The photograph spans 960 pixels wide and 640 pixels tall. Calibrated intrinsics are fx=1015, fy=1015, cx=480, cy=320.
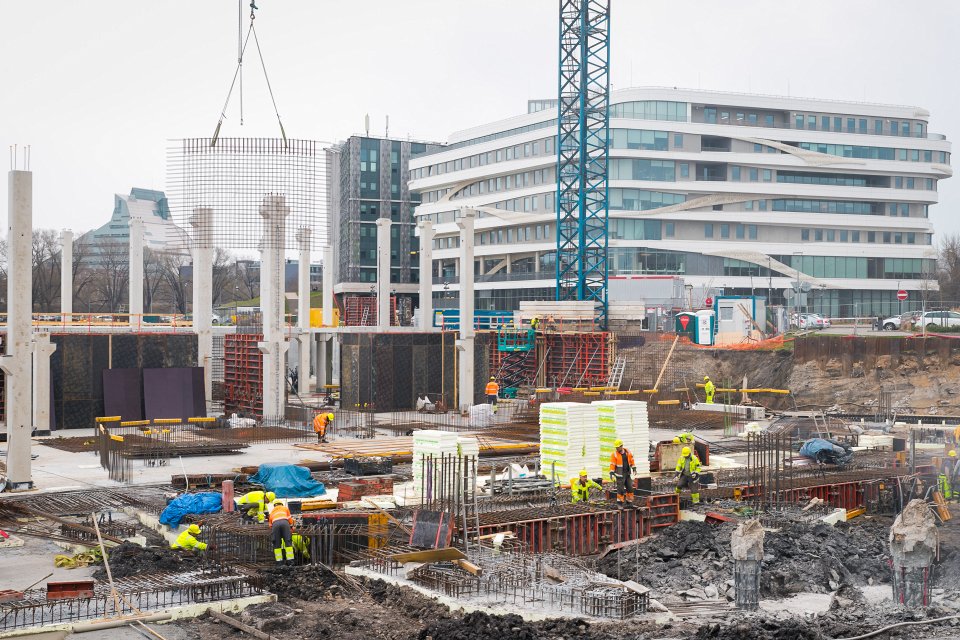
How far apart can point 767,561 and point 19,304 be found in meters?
15.2

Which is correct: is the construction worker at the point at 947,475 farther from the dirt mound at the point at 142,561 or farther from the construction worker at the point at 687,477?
the dirt mound at the point at 142,561

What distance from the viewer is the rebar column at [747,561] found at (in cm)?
1412

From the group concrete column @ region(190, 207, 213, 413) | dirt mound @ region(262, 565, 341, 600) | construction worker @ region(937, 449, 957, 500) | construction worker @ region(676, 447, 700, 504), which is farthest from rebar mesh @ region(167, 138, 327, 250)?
concrete column @ region(190, 207, 213, 413)

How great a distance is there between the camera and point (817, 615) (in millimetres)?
13766

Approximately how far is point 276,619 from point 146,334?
921 inches

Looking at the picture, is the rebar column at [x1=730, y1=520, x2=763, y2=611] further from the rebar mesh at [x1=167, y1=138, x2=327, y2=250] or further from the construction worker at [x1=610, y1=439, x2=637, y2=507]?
the rebar mesh at [x1=167, y1=138, x2=327, y2=250]

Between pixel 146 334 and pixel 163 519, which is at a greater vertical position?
pixel 146 334

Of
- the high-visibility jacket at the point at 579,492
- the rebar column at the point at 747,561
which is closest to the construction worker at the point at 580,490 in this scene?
the high-visibility jacket at the point at 579,492

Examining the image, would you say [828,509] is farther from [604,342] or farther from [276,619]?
[604,342]

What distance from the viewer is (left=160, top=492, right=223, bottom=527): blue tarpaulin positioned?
1755 cm

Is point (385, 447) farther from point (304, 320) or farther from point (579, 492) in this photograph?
point (304, 320)

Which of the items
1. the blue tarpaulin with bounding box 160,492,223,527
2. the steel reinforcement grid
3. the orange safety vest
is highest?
the orange safety vest

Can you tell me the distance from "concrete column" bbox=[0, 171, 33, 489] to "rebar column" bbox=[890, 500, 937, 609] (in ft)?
53.6

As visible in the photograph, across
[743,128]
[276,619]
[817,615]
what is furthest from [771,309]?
[276,619]
